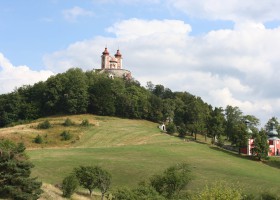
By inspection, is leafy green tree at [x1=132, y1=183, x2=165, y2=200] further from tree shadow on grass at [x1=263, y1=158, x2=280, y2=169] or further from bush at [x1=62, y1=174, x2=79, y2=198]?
tree shadow on grass at [x1=263, y1=158, x2=280, y2=169]

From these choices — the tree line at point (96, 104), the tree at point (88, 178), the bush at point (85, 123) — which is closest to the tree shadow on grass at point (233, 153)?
the tree line at point (96, 104)

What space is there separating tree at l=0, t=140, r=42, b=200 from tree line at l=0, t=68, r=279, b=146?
71862 millimetres

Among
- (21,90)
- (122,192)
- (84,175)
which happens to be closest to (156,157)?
(84,175)

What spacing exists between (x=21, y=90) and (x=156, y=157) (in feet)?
212

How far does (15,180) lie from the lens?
38625 millimetres

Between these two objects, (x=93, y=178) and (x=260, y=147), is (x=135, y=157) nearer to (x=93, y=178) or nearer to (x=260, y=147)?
(x=260, y=147)

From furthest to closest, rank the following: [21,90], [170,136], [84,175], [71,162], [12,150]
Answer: [21,90] < [170,136] < [71,162] < [84,175] < [12,150]

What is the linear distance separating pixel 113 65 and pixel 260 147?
81224 millimetres

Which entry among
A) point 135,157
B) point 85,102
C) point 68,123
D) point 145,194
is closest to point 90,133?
point 68,123

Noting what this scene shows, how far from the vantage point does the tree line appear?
113838 millimetres

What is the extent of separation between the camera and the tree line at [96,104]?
114 m

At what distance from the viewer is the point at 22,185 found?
3866 centimetres

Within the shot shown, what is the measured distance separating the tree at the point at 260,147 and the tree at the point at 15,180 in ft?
180

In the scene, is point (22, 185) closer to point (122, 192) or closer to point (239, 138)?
point (122, 192)
